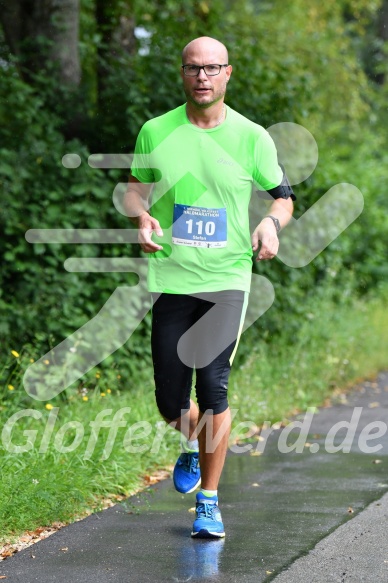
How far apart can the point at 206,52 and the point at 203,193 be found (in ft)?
2.22

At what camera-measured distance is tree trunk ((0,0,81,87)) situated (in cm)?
1068

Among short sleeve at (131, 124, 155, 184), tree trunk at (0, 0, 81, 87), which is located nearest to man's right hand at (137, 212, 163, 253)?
short sleeve at (131, 124, 155, 184)

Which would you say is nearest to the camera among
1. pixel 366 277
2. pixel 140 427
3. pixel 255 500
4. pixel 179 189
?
pixel 179 189

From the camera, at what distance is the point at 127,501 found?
20.7 ft

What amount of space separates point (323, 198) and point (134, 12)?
2.78 m

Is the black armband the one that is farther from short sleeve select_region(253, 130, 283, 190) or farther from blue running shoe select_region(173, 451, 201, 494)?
blue running shoe select_region(173, 451, 201, 494)

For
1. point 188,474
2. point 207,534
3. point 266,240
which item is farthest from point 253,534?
point 266,240

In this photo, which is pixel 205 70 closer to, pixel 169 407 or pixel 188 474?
pixel 169 407

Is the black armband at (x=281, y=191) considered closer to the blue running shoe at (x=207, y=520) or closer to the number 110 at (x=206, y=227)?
the number 110 at (x=206, y=227)

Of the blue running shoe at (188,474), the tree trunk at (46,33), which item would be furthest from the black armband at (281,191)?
the tree trunk at (46,33)

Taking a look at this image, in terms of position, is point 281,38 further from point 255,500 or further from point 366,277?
point 255,500

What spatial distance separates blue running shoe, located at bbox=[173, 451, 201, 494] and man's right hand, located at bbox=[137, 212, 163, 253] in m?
1.23

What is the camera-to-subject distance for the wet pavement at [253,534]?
190 inches

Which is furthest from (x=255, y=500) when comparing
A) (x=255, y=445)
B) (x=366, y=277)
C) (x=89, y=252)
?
(x=366, y=277)
